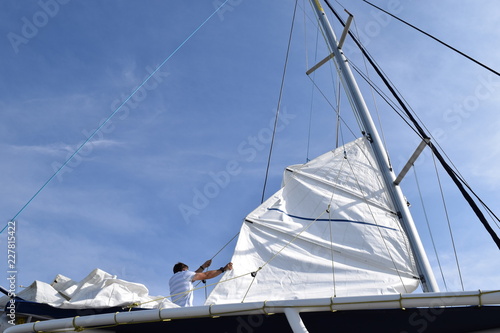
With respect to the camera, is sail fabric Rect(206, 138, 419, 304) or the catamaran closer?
the catamaran

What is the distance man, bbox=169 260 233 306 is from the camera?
21.2 feet

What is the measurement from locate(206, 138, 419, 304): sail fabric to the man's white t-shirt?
298mm

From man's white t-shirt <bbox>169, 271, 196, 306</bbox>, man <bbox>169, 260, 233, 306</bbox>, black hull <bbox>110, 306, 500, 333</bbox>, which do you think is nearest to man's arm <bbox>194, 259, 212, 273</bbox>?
man <bbox>169, 260, 233, 306</bbox>

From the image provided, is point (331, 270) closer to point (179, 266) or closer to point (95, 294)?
point (179, 266)

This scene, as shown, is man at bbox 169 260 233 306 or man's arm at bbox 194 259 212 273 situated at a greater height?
man's arm at bbox 194 259 212 273

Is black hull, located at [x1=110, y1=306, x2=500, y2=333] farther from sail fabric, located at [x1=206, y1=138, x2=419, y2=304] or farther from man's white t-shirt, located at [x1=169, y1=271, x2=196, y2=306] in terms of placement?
sail fabric, located at [x1=206, y1=138, x2=419, y2=304]

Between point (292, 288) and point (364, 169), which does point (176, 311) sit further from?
point (364, 169)

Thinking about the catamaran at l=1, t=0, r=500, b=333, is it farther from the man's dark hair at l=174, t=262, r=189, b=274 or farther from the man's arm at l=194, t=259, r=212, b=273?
the man's dark hair at l=174, t=262, r=189, b=274

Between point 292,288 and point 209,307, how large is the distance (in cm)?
235

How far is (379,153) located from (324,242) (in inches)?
89.3

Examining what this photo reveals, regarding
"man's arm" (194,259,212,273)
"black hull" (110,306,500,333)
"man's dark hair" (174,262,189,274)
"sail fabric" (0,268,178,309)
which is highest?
"man's arm" (194,259,212,273)

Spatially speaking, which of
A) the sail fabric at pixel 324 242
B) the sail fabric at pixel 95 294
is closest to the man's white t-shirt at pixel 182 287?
the sail fabric at pixel 324 242

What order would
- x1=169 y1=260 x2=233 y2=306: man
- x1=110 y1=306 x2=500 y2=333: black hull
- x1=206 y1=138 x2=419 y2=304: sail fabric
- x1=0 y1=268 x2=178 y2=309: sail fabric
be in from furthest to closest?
x1=206 y1=138 x2=419 y2=304: sail fabric → x1=169 y1=260 x2=233 y2=306: man → x1=0 y1=268 x2=178 y2=309: sail fabric → x1=110 y1=306 x2=500 y2=333: black hull

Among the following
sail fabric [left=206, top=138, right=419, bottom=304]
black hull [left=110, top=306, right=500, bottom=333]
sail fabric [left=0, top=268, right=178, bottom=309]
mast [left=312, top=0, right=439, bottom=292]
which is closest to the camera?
black hull [left=110, top=306, right=500, bottom=333]
